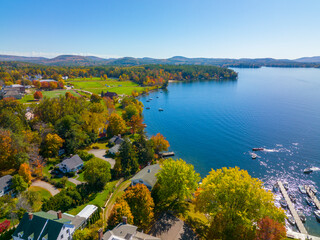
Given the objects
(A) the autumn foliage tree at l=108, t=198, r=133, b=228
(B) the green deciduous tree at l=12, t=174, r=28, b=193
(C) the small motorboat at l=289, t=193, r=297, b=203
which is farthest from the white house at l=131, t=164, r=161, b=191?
(C) the small motorboat at l=289, t=193, r=297, b=203

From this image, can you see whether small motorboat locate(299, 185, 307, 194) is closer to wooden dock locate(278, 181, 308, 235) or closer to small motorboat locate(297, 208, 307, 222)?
wooden dock locate(278, 181, 308, 235)

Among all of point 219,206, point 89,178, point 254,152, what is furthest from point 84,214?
point 254,152

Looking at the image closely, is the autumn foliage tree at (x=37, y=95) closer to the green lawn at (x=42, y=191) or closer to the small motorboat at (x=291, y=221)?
the green lawn at (x=42, y=191)

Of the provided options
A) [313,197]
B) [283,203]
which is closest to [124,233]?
[283,203]

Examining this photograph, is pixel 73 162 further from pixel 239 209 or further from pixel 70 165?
pixel 239 209

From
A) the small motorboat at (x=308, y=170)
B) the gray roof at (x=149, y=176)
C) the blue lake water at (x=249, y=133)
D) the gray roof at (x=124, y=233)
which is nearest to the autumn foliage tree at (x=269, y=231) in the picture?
the gray roof at (x=124, y=233)

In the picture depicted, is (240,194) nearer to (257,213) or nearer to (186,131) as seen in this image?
(257,213)
